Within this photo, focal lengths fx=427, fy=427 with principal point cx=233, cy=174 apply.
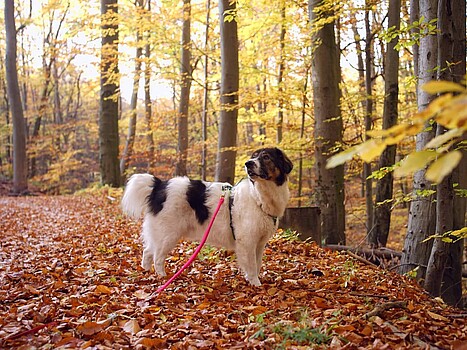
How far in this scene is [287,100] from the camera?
11422 mm

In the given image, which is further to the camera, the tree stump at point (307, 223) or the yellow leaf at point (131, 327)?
the tree stump at point (307, 223)

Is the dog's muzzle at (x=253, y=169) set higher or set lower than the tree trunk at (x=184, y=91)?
lower

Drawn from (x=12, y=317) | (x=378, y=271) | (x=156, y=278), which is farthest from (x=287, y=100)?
(x=12, y=317)

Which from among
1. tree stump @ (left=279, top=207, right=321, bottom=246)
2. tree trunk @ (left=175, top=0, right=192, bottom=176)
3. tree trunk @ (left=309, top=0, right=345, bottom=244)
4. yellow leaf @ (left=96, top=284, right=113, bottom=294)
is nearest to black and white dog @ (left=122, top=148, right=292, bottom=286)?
yellow leaf @ (left=96, top=284, right=113, bottom=294)

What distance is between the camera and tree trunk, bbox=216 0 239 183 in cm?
990

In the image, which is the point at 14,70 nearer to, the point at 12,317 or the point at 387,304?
the point at 12,317

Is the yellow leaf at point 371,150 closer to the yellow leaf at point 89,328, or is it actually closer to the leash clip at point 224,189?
the yellow leaf at point 89,328

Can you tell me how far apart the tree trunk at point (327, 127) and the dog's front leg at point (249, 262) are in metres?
3.67

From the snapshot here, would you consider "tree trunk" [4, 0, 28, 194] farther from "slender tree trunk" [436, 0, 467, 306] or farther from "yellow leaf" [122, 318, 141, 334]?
"slender tree trunk" [436, 0, 467, 306]

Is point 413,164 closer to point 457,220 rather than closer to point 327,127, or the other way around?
point 457,220

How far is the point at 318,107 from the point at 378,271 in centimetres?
363

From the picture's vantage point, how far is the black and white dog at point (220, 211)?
17.0 ft

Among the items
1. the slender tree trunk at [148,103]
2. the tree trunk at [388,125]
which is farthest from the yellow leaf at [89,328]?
the slender tree trunk at [148,103]

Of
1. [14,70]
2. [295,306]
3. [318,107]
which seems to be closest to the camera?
[295,306]
